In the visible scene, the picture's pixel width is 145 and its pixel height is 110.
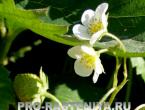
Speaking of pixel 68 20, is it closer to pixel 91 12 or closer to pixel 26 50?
pixel 91 12

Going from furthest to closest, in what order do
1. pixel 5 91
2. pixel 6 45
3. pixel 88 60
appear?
pixel 6 45, pixel 5 91, pixel 88 60

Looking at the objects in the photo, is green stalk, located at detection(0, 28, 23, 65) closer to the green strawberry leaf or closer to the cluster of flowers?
the green strawberry leaf

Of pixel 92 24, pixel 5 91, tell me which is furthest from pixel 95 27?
pixel 5 91

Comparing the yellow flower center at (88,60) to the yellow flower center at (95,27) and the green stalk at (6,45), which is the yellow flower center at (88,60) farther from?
the green stalk at (6,45)

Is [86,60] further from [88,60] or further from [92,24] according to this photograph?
[92,24]

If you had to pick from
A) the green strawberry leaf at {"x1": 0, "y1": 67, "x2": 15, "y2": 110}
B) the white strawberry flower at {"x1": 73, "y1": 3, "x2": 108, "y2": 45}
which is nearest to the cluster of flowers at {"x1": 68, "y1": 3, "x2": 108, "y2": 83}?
the white strawberry flower at {"x1": 73, "y1": 3, "x2": 108, "y2": 45}

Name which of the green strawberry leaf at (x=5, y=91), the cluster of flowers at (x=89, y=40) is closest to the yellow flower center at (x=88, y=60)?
the cluster of flowers at (x=89, y=40)

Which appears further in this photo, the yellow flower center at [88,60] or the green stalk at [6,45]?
the green stalk at [6,45]
